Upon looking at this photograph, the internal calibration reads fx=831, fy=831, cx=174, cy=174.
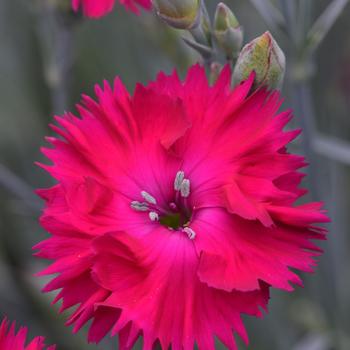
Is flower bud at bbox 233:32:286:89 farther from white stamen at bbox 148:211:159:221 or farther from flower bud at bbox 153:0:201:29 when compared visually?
white stamen at bbox 148:211:159:221

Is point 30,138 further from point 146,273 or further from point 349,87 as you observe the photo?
point 146,273

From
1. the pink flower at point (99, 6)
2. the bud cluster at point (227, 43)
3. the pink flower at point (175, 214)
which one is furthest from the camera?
the pink flower at point (99, 6)

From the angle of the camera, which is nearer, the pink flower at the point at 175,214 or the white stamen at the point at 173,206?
the pink flower at the point at 175,214

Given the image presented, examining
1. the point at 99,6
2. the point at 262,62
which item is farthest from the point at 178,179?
the point at 99,6

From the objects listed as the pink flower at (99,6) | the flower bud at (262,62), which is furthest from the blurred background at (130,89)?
the flower bud at (262,62)

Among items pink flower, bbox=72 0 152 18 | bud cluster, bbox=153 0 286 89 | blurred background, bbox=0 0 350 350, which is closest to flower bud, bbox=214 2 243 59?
bud cluster, bbox=153 0 286 89

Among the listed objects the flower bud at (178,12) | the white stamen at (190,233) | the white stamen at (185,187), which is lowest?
the white stamen at (190,233)

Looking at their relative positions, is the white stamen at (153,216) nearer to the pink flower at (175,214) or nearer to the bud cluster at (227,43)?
the pink flower at (175,214)
